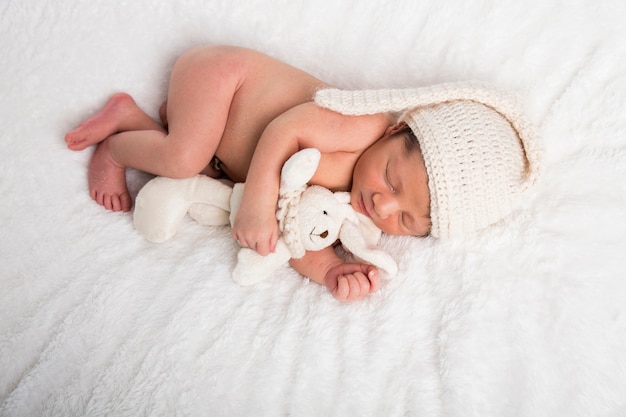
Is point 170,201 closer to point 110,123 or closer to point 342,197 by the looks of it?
point 110,123

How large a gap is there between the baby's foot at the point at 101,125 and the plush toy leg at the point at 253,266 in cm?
53

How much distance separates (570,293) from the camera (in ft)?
3.88

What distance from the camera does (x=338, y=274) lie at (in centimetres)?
129

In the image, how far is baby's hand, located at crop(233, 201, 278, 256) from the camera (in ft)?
4.17

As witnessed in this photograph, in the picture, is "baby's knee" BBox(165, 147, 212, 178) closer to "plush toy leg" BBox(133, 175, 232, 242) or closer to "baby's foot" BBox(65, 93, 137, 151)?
"plush toy leg" BBox(133, 175, 232, 242)

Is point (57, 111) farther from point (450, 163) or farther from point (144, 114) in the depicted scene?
point (450, 163)

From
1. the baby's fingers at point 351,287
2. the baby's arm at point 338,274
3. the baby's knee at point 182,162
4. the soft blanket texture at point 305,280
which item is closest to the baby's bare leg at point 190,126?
the baby's knee at point 182,162

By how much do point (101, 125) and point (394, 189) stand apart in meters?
0.80

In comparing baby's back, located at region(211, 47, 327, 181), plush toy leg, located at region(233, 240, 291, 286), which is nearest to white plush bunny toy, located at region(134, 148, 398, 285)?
plush toy leg, located at region(233, 240, 291, 286)

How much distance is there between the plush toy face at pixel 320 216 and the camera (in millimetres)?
1277

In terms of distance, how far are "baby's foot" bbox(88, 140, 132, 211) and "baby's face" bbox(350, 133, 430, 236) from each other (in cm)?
61

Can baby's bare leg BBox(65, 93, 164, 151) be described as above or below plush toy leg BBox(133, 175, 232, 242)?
above

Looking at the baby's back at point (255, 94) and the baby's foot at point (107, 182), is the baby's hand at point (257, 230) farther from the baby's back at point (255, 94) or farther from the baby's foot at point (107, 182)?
the baby's foot at point (107, 182)

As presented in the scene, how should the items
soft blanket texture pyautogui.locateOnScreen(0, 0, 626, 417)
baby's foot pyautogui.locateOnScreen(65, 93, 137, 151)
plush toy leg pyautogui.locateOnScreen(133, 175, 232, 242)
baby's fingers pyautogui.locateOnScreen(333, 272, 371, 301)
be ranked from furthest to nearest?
baby's foot pyautogui.locateOnScreen(65, 93, 137, 151)
plush toy leg pyautogui.locateOnScreen(133, 175, 232, 242)
baby's fingers pyautogui.locateOnScreen(333, 272, 371, 301)
soft blanket texture pyautogui.locateOnScreen(0, 0, 626, 417)
